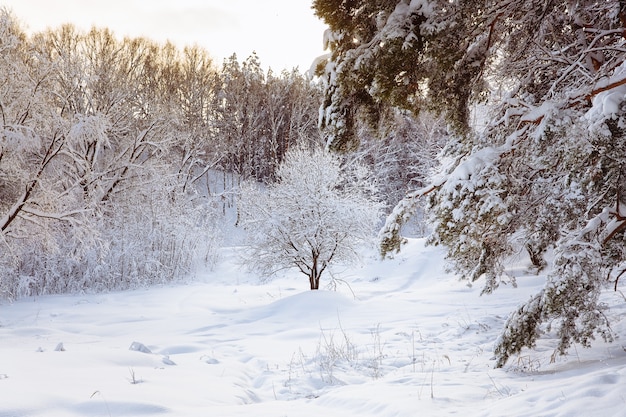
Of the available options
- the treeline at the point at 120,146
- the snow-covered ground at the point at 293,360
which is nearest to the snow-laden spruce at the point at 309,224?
the snow-covered ground at the point at 293,360

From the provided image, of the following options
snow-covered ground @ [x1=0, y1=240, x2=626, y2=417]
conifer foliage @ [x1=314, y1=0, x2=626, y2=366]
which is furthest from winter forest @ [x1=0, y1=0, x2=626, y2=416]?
snow-covered ground @ [x1=0, y1=240, x2=626, y2=417]

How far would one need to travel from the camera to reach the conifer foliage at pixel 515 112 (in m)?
3.55

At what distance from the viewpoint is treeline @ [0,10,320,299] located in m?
9.88

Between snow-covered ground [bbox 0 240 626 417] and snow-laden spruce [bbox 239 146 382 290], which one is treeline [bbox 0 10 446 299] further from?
snow-laden spruce [bbox 239 146 382 290]

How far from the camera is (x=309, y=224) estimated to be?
38.2 feet

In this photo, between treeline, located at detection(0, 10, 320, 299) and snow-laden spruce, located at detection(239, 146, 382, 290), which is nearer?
treeline, located at detection(0, 10, 320, 299)

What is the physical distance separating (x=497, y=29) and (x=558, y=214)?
2331mm

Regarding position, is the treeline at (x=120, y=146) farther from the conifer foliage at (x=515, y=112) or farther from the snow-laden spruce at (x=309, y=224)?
the snow-laden spruce at (x=309, y=224)

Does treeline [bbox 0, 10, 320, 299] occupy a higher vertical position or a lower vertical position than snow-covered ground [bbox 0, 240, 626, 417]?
higher

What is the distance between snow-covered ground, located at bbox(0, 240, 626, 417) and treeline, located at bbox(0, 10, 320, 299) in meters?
1.88

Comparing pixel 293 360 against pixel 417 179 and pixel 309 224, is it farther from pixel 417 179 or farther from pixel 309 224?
pixel 417 179

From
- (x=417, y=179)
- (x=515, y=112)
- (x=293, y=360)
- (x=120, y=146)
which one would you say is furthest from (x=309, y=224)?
(x=120, y=146)

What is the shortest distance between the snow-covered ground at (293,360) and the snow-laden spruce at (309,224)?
1.42 metres

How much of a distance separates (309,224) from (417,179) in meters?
3.20
